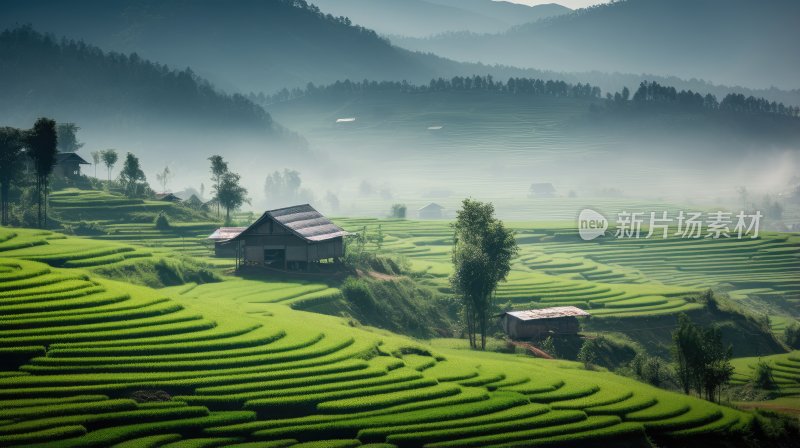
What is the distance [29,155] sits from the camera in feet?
218

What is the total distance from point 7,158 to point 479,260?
140ft

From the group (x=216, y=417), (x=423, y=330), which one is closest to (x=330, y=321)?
(x=423, y=330)

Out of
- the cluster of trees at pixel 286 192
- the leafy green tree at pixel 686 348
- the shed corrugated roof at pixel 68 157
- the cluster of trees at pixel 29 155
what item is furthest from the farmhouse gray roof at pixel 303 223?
the cluster of trees at pixel 286 192

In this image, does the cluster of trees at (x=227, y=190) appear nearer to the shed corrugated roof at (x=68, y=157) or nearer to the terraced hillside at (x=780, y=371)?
the shed corrugated roof at (x=68, y=157)

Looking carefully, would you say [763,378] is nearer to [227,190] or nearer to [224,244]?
[224,244]

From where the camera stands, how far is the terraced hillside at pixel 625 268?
69000mm

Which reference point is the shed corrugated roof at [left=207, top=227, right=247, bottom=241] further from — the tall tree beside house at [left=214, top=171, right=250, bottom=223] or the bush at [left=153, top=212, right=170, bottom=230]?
the tall tree beside house at [left=214, top=171, right=250, bottom=223]

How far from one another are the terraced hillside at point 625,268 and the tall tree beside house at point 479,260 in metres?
9.40

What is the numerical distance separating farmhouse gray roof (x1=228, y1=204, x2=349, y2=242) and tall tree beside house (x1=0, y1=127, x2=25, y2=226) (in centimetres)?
2399

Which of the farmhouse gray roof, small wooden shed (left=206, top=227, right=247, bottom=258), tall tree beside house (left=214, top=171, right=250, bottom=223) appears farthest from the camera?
tall tree beside house (left=214, top=171, right=250, bottom=223)

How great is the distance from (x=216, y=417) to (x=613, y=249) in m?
79.8

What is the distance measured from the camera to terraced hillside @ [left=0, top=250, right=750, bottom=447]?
1141 inches

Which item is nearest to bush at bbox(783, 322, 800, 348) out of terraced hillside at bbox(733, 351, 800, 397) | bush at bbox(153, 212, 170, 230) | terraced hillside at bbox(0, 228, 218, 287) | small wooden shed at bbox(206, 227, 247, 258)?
terraced hillside at bbox(733, 351, 800, 397)

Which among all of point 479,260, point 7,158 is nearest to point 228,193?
point 7,158
